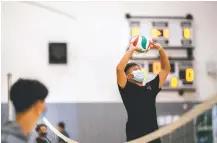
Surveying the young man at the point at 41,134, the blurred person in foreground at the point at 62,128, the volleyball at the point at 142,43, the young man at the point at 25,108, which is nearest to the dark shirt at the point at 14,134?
the young man at the point at 25,108

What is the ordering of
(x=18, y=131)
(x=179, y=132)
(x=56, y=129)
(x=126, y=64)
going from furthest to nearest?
(x=56, y=129) < (x=126, y=64) < (x=179, y=132) < (x=18, y=131)

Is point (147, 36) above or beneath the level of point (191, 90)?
above

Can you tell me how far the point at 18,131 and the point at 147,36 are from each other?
670 mm

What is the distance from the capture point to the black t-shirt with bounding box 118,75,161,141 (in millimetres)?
1314

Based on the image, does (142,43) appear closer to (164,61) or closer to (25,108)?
(164,61)

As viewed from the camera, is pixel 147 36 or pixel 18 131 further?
pixel 147 36

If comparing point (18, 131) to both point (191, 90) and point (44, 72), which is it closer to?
point (44, 72)

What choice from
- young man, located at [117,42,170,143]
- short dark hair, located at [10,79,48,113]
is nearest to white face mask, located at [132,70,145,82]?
young man, located at [117,42,170,143]

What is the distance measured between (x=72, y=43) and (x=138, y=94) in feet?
1.49

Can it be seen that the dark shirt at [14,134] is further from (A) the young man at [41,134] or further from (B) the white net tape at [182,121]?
(B) the white net tape at [182,121]

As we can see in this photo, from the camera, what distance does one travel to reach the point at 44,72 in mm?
1595

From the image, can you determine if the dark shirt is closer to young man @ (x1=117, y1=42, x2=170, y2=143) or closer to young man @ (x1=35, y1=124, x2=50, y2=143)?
young man @ (x1=35, y1=124, x2=50, y2=143)

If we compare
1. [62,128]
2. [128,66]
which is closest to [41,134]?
[62,128]

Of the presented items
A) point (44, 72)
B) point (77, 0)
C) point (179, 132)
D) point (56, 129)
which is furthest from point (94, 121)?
point (77, 0)
